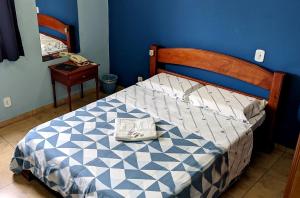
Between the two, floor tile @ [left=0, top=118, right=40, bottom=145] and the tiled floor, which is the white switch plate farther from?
floor tile @ [left=0, top=118, right=40, bottom=145]

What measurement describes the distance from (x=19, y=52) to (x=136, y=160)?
1.85 m

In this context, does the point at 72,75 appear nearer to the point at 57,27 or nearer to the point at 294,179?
the point at 57,27

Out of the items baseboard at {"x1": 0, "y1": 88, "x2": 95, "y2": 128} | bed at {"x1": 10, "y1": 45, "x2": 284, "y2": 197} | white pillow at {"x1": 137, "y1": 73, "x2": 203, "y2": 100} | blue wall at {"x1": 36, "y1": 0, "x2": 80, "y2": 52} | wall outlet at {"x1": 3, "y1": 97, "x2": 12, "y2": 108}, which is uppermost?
blue wall at {"x1": 36, "y1": 0, "x2": 80, "y2": 52}

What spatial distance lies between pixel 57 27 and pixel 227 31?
2.05 m

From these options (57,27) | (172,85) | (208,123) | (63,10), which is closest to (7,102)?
(57,27)

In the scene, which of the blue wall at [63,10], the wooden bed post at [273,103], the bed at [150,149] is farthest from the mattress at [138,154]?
the blue wall at [63,10]

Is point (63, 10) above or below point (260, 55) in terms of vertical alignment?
above

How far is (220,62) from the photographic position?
297 centimetres

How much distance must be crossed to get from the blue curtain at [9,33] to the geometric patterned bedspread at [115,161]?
3.25ft

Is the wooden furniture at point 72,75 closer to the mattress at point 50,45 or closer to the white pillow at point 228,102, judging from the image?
the mattress at point 50,45

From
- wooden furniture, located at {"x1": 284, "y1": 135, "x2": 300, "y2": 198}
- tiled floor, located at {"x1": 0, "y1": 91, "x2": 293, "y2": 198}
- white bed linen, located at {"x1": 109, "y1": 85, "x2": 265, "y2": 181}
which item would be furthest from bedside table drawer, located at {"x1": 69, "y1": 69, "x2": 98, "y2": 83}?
wooden furniture, located at {"x1": 284, "y1": 135, "x2": 300, "y2": 198}

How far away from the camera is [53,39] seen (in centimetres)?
371

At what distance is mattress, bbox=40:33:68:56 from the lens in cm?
356

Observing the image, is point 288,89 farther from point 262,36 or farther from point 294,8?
point 294,8
